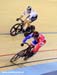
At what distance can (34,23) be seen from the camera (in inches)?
58.5

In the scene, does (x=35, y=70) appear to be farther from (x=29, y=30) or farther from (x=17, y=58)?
(x=29, y=30)

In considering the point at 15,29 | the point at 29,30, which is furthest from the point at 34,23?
the point at 29,30

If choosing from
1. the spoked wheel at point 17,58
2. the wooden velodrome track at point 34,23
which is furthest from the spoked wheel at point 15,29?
the spoked wheel at point 17,58

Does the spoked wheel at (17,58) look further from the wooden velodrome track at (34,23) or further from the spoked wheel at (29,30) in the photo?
the spoked wheel at (29,30)

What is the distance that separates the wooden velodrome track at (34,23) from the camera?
1142 millimetres

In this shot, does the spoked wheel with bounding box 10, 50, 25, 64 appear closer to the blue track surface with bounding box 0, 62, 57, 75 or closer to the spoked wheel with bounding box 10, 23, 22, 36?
the blue track surface with bounding box 0, 62, 57, 75

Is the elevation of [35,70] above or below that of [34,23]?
below

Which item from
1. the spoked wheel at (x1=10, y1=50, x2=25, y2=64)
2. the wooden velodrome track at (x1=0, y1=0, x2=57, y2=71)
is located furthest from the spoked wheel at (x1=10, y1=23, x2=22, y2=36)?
the spoked wheel at (x1=10, y1=50, x2=25, y2=64)

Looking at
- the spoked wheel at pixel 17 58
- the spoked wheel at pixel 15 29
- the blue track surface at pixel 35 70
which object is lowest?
the blue track surface at pixel 35 70

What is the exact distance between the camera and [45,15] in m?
1.76

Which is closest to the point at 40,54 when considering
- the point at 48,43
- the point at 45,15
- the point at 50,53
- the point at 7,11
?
the point at 50,53

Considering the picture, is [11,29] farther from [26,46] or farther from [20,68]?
[20,68]

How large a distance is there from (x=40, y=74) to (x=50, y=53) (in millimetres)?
335

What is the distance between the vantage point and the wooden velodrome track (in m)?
1.14
